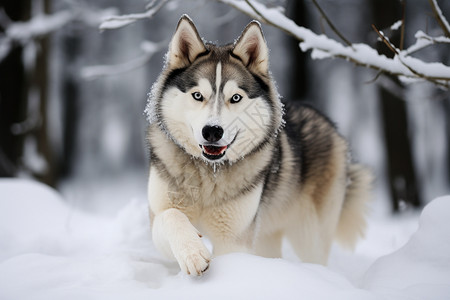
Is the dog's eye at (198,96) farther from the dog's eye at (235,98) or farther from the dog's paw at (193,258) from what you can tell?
the dog's paw at (193,258)

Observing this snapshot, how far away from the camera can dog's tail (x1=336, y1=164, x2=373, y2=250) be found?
3.89 m

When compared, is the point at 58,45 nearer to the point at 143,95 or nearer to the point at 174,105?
the point at 143,95

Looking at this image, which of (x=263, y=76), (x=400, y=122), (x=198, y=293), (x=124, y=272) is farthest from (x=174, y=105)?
(x=400, y=122)

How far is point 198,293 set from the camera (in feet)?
5.91

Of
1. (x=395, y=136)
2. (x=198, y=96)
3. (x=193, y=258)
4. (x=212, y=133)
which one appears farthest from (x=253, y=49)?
(x=395, y=136)

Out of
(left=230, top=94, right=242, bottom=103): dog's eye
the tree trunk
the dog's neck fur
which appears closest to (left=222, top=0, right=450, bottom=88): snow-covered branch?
(left=230, top=94, right=242, bottom=103): dog's eye

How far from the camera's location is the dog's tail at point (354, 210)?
3.89 m

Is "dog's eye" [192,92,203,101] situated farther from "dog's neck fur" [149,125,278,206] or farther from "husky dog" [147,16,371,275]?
"dog's neck fur" [149,125,278,206]

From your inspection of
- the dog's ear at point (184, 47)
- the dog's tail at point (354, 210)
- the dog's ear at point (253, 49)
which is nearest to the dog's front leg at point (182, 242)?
the dog's ear at point (184, 47)

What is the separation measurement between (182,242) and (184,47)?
54.9 inches

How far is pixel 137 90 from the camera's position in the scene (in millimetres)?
17922

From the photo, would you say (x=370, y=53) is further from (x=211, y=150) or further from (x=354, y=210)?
(x=354, y=210)

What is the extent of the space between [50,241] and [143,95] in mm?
14544

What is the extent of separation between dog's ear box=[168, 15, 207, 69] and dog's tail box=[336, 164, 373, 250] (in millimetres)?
2170
